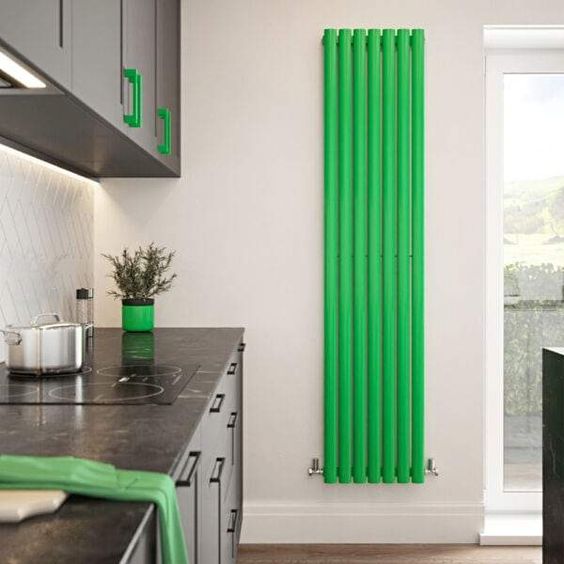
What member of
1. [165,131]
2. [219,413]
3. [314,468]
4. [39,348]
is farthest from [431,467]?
[39,348]

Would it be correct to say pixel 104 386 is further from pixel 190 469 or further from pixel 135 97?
pixel 135 97

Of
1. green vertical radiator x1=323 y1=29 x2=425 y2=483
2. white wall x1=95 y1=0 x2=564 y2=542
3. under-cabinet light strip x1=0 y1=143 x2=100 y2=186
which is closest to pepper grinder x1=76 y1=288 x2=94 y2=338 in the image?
white wall x1=95 y1=0 x2=564 y2=542

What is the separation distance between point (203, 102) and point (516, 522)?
2.45 m

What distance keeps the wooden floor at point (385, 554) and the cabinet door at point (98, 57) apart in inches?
80.2

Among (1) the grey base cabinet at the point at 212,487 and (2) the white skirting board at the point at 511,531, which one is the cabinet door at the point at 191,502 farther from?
(2) the white skirting board at the point at 511,531

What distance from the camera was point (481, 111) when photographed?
339 cm

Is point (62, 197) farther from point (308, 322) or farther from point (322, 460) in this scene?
point (322, 460)

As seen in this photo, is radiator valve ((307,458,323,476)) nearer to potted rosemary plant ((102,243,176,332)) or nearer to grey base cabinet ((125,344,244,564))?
grey base cabinet ((125,344,244,564))

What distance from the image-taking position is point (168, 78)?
303cm

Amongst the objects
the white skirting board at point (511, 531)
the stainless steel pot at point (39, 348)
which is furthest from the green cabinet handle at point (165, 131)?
the white skirting board at point (511, 531)

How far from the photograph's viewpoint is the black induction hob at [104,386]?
170cm

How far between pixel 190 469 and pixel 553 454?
168 centimetres

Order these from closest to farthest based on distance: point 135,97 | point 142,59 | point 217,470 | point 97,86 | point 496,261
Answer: point 97,86 → point 217,470 → point 135,97 → point 142,59 → point 496,261

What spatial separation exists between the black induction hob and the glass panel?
201cm
